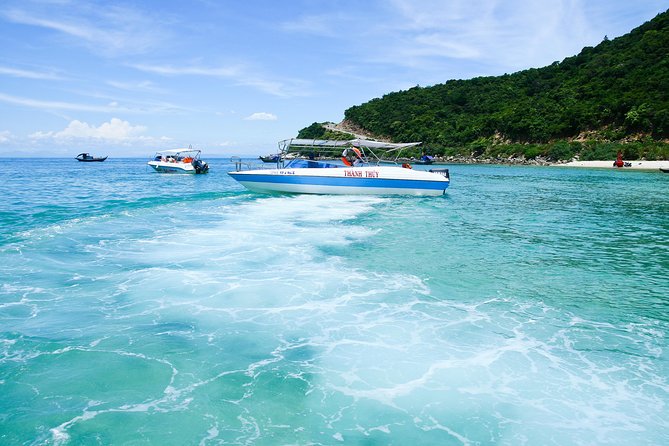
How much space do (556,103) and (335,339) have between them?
8273cm

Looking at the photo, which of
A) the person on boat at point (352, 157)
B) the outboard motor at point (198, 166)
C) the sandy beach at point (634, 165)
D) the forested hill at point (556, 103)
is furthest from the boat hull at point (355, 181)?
the forested hill at point (556, 103)

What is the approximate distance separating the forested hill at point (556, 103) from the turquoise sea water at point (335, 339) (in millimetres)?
59270

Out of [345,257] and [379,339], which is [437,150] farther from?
[379,339]

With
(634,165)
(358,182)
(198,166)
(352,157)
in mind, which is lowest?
(358,182)

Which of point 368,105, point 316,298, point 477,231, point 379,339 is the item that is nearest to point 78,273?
point 316,298

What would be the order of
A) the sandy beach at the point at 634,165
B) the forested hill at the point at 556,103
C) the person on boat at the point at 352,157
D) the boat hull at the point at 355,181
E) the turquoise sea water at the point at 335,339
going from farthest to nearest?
the forested hill at the point at 556,103
the sandy beach at the point at 634,165
the person on boat at the point at 352,157
the boat hull at the point at 355,181
the turquoise sea water at the point at 335,339

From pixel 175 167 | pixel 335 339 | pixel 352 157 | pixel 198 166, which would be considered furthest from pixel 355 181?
pixel 175 167

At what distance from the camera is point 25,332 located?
289 inches

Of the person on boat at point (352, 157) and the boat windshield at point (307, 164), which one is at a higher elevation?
the person on boat at point (352, 157)

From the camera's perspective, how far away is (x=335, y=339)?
286 inches

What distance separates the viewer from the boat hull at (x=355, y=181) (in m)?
26.6

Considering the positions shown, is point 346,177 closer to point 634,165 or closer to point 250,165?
point 250,165

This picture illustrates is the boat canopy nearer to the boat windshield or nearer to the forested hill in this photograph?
the boat windshield

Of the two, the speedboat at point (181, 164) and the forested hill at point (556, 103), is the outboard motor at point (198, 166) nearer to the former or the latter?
the speedboat at point (181, 164)
